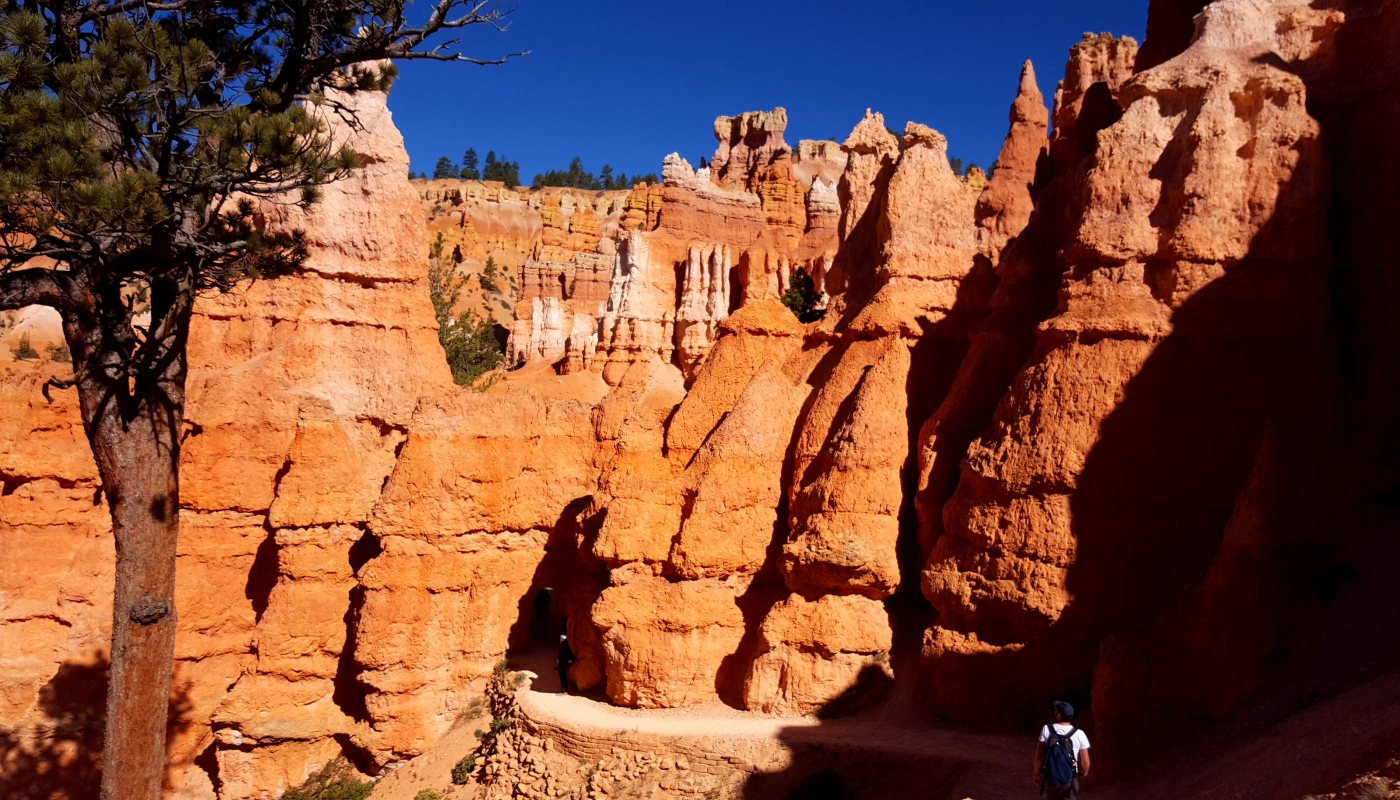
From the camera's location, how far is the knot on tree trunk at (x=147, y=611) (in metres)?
8.81

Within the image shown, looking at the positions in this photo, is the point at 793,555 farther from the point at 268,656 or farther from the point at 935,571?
the point at 268,656

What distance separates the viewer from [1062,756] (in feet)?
28.0

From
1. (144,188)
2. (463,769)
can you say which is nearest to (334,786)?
(463,769)

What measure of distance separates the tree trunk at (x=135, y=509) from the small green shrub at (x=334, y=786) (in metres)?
6.89

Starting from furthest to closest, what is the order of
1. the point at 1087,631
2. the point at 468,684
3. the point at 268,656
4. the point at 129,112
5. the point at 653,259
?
the point at 653,259 → the point at 468,684 → the point at 268,656 → the point at 1087,631 → the point at 129,112

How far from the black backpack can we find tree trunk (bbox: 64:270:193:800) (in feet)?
29.0

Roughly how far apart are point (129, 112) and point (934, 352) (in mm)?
12358

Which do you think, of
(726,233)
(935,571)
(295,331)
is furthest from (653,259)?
(935,571)

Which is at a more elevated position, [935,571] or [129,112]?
[129,112]

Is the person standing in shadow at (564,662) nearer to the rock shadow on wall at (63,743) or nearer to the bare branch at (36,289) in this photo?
the rock shadow on wall at (63,743)

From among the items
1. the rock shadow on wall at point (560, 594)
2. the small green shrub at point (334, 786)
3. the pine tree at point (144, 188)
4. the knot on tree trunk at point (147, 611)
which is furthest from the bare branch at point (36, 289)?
the small green shrub at point (334, 786)

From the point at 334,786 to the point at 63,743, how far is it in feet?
14.4

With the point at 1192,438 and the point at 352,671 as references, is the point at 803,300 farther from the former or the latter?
the point at 1192,438

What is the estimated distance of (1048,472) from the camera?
11.7m
